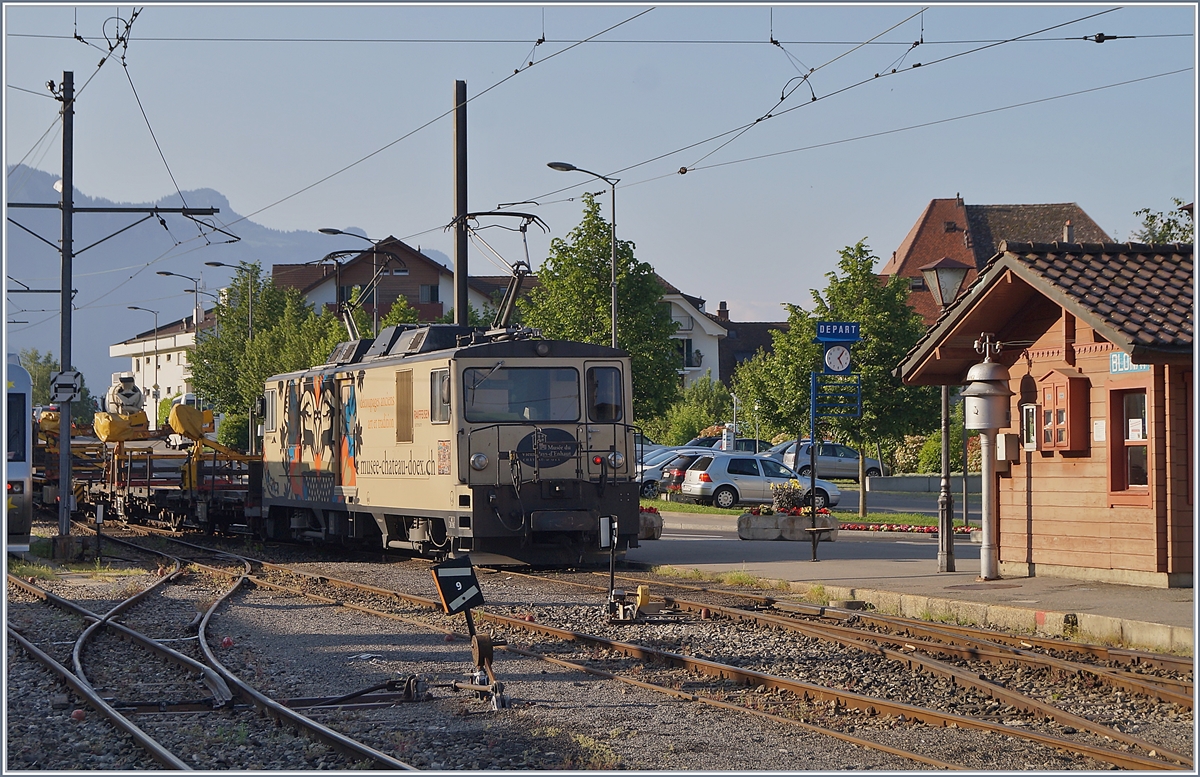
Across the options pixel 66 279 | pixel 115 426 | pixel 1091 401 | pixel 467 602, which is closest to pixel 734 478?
pixel 115 426

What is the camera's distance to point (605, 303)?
34.3m

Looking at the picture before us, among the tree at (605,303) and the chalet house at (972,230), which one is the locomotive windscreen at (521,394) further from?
the chalet house at (972,230)

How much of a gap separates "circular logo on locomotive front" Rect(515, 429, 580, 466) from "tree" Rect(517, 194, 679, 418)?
16065 millimetres

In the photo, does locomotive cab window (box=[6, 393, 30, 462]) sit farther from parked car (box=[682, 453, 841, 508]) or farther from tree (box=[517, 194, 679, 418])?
parked car (box=[682, 453, 841, 508])

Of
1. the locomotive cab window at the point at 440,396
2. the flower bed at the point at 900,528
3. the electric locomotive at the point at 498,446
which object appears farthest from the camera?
the flower bed at the point at 900,528

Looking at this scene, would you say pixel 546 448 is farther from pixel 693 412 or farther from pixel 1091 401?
pixel 693 412

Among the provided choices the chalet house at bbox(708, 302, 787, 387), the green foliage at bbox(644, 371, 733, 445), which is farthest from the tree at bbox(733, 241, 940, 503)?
the chalet house at bbox(708, 302, 787, 387)

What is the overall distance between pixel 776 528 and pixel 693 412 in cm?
3942

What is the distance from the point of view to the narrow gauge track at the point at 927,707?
24.7 feet

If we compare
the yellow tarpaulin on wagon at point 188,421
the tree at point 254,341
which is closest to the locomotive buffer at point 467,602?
the yellow tarpaulin on wagon at point 188,421

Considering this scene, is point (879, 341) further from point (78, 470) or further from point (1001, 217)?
point (1001, 217)

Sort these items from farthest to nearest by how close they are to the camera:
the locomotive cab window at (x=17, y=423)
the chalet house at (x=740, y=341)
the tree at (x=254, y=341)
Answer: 1. the chalet house at (x=740, y=341)
2. the tree at (x=254, y=341)
3. the locomotive cab window at (x=17, y=423)

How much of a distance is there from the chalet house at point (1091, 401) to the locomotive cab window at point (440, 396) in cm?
629

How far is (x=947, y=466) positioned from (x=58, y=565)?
1372 centimetres
